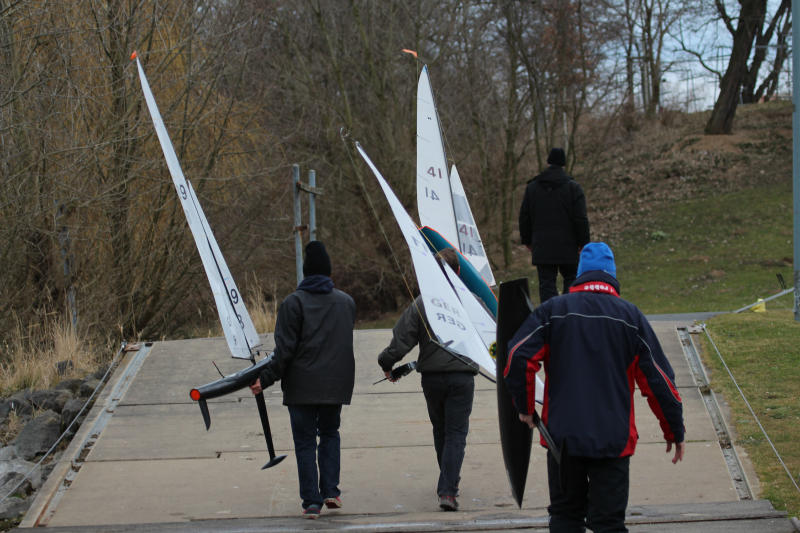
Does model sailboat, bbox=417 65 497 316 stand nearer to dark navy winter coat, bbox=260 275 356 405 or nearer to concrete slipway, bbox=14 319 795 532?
dark navy winter coat, bbox=260 275 356 405

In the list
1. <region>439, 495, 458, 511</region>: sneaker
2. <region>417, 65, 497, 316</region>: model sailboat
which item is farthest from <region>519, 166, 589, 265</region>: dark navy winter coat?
<region>439, 495, 458, 511</region>: sneaker

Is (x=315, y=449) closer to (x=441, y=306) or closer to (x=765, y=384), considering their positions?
(x=441, y=306)

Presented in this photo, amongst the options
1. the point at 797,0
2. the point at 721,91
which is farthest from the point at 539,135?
the point at 797,0

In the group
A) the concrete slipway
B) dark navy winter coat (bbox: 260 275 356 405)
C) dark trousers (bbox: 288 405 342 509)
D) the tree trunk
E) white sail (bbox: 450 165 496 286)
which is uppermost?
the tree trunk

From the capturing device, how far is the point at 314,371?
5.91 meters

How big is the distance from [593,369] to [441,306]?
134cm

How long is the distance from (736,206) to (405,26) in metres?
12.6

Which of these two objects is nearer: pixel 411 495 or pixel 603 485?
pixel 603 485

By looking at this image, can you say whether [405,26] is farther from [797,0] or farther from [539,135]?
[797,0]

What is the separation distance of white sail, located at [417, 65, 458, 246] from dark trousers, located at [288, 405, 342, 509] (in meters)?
1.86

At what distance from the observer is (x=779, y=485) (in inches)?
233

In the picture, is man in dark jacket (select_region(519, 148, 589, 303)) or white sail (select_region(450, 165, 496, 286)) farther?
man in dark jacket (select_region(519, 148, 589, 303))

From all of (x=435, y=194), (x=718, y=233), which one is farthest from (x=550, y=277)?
(x=718, y=233)

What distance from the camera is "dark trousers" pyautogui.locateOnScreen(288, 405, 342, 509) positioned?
5.85 metres
